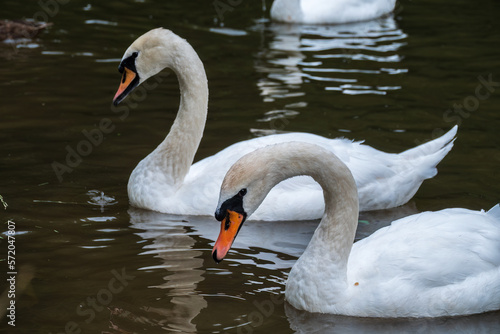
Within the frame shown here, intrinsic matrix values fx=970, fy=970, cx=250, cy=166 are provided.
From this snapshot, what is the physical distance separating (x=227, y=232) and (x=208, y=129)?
4.67 meters

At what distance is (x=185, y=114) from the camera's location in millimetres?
8570

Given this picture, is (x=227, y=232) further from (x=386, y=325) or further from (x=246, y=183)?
(x=386, y=325)

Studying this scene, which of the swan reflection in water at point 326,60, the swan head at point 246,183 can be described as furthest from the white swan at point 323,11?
the swan head at point 246,183

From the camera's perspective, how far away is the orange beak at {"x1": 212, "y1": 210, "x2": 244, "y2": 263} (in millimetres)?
5898

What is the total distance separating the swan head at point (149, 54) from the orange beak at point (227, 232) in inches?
115

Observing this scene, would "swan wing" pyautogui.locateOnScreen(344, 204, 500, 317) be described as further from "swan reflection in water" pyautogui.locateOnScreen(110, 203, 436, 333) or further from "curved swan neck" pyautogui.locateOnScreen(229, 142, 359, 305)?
"swan reflection in water" pyautogui.locateOnScreen(110, 203, 436, 333)

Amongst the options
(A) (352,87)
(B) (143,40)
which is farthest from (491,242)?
(A) (352,87)

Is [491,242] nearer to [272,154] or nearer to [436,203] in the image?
[272,154]

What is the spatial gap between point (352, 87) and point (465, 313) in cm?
605

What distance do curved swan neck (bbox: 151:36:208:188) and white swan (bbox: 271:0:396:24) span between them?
731 cm

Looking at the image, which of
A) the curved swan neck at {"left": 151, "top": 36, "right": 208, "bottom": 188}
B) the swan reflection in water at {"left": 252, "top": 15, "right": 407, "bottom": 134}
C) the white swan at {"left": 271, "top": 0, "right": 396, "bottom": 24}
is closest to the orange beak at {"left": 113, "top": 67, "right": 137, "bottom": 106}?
the curved swan neck at {"left": 151, "top": 36, "right": 208, "bottom": 188}

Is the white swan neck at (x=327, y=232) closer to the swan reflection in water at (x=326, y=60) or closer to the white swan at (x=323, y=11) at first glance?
the swan reflection in water at (x=326, y=60)

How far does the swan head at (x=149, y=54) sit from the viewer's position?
8.52 metres

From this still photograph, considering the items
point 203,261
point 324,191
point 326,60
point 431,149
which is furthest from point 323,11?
point 324,191
